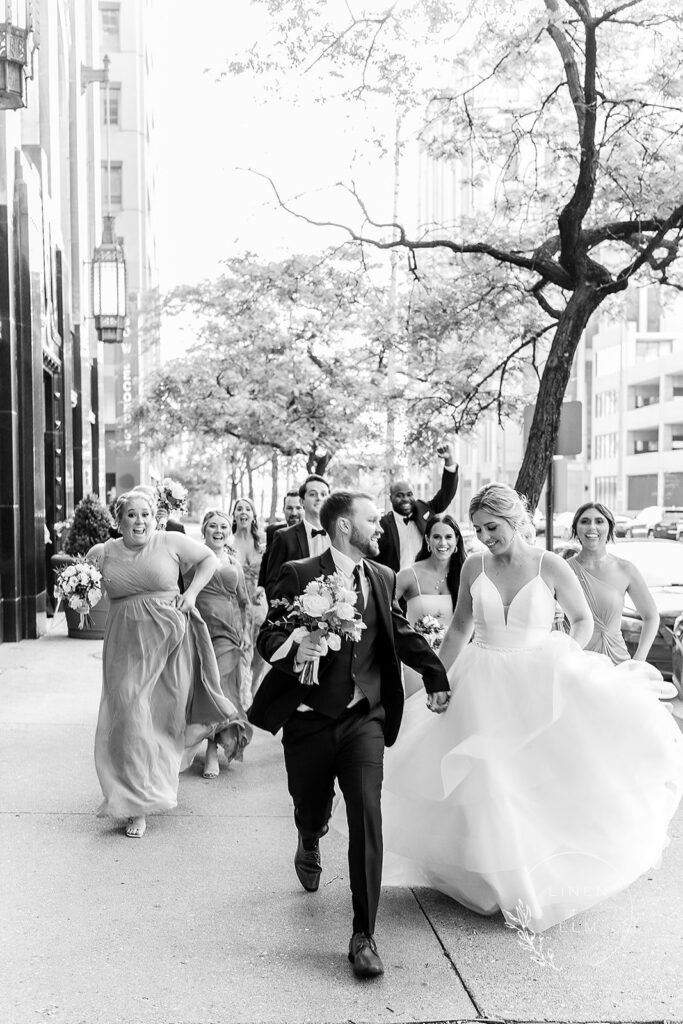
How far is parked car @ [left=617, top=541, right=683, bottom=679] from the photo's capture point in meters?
11.8

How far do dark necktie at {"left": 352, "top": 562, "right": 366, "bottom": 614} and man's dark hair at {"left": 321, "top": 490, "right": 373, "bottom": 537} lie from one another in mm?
195

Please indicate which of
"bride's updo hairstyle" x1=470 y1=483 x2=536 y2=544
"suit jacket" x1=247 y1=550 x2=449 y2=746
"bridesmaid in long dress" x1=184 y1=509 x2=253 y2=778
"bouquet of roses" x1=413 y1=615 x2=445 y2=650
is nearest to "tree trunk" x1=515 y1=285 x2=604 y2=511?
"bridesmaid in long dress" x1=184 y1=509 x2=253 y2=778

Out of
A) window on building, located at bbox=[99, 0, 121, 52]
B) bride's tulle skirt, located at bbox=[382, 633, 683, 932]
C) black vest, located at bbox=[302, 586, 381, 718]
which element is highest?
window on building, located at bbox=[99, 0, 121, 52]

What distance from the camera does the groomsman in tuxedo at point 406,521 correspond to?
995cm

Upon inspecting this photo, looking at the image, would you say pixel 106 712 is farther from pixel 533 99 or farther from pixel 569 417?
pixel 533 99

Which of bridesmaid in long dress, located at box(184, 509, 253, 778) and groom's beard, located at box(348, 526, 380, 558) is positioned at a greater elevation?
groom's beard, located at box(348, 526, 380, 558)

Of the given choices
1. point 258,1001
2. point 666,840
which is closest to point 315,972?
point 258,1001

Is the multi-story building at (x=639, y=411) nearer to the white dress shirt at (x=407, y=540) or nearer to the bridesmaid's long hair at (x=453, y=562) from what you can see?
the white dress shirt at (x=407, y=540)

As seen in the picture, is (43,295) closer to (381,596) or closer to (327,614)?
(381,596)

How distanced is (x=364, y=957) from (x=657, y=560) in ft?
34.3

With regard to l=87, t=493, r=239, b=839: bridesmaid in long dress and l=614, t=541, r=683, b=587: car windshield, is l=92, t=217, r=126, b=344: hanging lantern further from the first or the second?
l=87, t=493, r=239, b=839: bridesmaid in long dress

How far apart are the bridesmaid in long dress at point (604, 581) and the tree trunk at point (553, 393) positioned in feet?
17.8

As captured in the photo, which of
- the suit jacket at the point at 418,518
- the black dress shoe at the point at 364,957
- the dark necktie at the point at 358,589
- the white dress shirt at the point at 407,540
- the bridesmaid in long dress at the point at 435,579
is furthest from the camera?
the white dress shirt at the point at 407,540

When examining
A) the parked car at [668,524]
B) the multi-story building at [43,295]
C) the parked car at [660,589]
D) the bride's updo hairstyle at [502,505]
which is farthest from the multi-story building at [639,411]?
the bride's updo hairstyle at [502,505]
